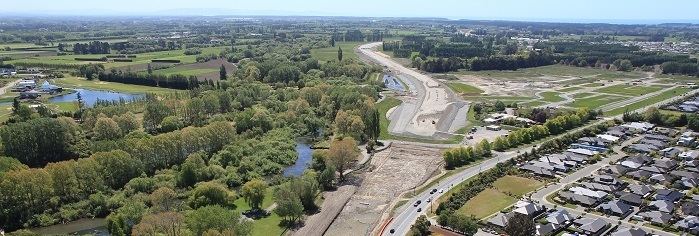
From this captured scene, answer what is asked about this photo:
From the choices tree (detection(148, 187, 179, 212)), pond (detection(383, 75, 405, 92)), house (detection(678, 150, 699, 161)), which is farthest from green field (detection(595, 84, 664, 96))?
tree (detection(148, 187, 179, 212))

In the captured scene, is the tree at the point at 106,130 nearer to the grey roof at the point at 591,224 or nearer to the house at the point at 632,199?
the grey roof at the point at 591,224

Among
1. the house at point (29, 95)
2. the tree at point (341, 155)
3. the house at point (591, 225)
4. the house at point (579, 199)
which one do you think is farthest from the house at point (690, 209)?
the house at point (29, 95)

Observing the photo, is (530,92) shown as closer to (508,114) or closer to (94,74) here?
(508,114)

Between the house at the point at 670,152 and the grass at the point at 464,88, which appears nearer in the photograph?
the house at the point at 670,152

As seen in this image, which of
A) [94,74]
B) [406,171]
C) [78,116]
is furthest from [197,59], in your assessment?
[406,171]

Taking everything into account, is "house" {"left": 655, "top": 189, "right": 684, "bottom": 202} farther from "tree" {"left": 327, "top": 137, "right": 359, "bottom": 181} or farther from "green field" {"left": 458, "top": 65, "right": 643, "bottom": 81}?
"green field" {"left": 458, "top": 65, "right": 643, "bottom": 81}

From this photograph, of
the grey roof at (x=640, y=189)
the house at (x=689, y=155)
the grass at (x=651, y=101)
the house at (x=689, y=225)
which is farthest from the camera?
the grass at (x=651, y=101)

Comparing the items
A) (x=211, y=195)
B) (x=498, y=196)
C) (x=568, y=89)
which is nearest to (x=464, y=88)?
(x=568, y=89)
